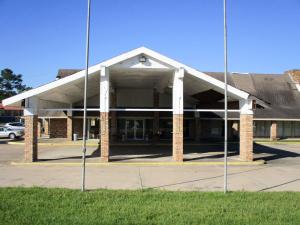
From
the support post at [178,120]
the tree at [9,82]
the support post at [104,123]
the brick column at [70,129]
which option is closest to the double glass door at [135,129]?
the brick column at [70,129]

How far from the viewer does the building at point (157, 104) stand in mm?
18859

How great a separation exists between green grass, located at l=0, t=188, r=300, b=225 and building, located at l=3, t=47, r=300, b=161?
8.27 m

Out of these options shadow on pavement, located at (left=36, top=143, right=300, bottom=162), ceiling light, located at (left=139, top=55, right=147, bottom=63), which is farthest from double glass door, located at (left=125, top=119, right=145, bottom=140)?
ceiling light, located at (left=139, top=55, right=147, bottom=63)

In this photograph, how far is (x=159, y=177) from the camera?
14438mm

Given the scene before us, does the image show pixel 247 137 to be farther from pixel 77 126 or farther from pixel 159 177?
pixel 77 126

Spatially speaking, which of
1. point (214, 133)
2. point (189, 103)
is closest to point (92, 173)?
point (189, 103)

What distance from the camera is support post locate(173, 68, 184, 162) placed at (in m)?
19.0

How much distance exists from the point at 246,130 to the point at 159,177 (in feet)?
23.2

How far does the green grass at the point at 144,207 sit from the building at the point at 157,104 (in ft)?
27.1

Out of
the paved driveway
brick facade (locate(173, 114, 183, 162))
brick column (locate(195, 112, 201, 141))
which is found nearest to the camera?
the paved driveway

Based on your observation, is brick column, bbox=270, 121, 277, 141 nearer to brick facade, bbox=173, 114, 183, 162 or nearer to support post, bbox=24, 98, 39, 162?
brick facade, bbox=173, 114, 183, 162

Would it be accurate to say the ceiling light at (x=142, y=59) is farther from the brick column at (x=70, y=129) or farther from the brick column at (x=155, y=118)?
the brick column at (x=70, y=129)

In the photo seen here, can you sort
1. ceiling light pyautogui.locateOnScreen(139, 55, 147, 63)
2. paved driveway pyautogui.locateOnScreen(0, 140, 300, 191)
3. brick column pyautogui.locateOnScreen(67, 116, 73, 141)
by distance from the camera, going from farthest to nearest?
brick column pyautogui.locateOnScreen(67, 116, 73, 141)
ceiling light pyautogui.locateOnScreen(139, 55, 147, 63)
paved driveway pyautogui.locateOnScreen(0, 140, 300, 191)

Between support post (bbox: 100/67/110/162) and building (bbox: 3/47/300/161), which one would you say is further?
building (bbox: 3/47/300/161)
